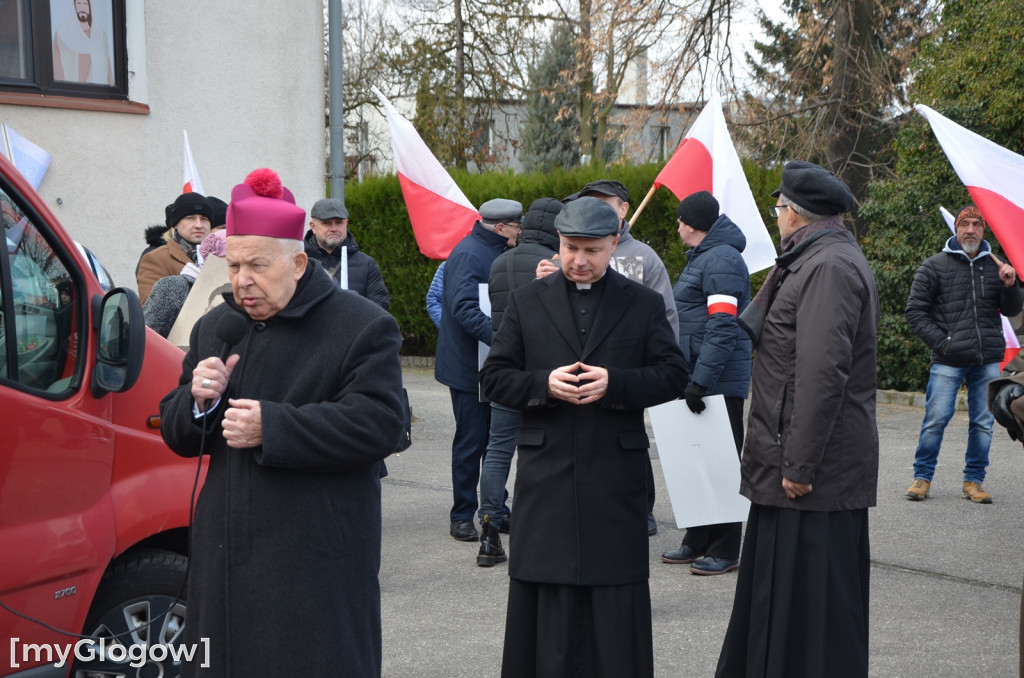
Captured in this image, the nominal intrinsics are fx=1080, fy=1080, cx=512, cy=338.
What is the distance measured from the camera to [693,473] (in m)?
6.03

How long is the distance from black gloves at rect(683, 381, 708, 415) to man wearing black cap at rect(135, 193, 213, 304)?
3251mm

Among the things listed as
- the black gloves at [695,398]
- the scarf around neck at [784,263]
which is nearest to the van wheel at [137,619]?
the scarf around neck at [784,263]

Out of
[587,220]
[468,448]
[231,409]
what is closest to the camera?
[231,409]

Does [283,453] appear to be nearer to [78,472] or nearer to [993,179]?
[78,472]

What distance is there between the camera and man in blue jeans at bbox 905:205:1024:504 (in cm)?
803

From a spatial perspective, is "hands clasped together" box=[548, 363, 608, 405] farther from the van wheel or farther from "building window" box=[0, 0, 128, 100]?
"building window" box=[0, 0, 128, 100]

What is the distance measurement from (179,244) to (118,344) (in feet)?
11.9

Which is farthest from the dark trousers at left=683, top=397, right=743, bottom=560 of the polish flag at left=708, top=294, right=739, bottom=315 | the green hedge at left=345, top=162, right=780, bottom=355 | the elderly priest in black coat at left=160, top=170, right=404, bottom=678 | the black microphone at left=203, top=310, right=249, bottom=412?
the green hedge at left=345, top=162, right=780, bottom=355

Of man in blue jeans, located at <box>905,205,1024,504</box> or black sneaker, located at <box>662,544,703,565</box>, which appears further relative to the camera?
man in blue jeans, located at <box>905,205,1024,504</box>

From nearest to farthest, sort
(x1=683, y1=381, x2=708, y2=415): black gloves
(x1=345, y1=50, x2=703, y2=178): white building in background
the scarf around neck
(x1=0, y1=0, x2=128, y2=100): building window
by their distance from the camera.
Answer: the scarf around neck
(x1=683, y1=381, x2=708, y2=415): black gloves
(x1=0, y1=0, x2=128, y2=100): building window
(x1=345, y1=50, x2=703, y2=178): white building in background

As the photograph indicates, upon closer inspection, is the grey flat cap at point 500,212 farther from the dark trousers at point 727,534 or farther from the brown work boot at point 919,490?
the brown work boot at point 919,490

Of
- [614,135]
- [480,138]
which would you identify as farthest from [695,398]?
[614,135]

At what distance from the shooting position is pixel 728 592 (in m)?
6.04

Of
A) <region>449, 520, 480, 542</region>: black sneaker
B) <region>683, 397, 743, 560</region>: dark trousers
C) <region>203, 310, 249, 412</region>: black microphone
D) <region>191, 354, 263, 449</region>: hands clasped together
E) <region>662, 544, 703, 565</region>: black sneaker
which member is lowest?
<region>449, 520, 480, 542</region>: black sneaker
